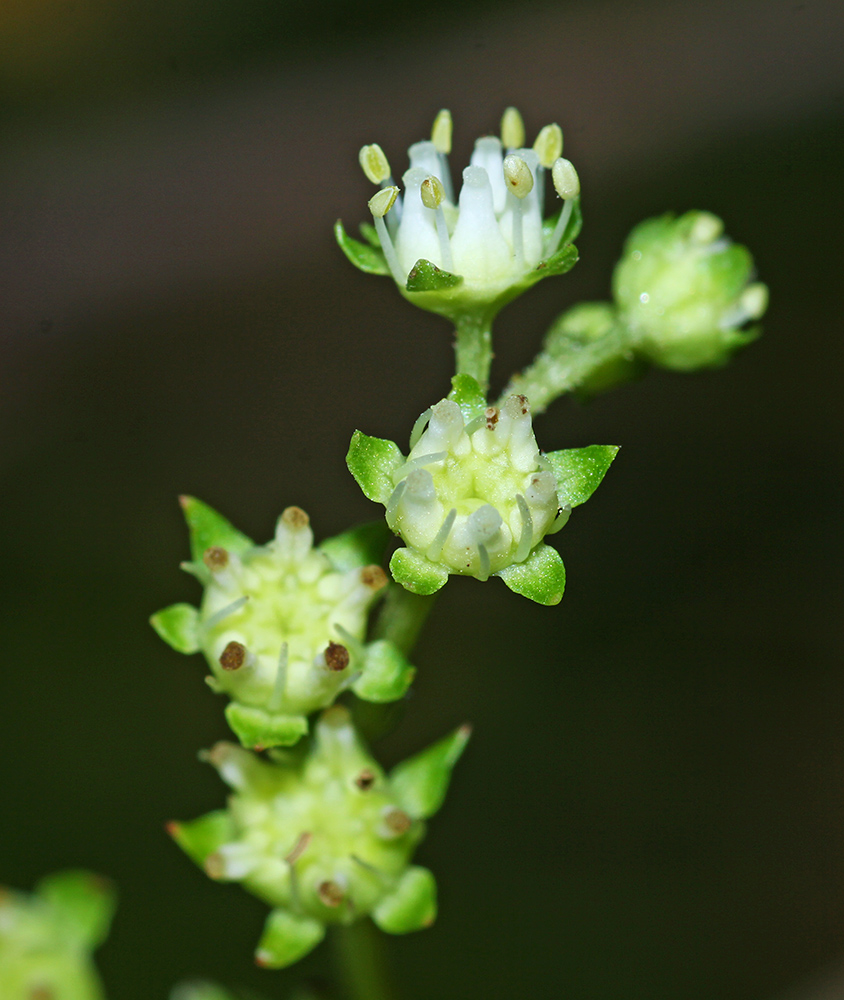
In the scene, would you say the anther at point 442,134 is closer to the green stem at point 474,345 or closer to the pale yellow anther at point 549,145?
the pale yellow anther at point 549,145

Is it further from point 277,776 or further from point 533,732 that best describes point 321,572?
point 533,732

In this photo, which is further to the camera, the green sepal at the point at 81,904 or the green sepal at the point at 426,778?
the green sepal at the point at 81,904

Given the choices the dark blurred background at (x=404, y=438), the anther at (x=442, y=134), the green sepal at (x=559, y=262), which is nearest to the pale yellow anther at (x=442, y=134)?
the anther at (x=442, y=134)

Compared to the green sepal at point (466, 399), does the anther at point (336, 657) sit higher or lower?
lower

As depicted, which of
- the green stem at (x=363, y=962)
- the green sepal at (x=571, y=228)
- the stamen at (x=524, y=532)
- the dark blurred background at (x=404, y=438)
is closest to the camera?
the stamen at (x=524, y=532)

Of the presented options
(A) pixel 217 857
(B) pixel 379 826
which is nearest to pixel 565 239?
(B) pixel 379 826

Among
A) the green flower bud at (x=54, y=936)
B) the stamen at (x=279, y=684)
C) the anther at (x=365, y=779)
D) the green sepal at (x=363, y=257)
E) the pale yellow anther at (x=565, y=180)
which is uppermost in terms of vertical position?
the pale yellow anther at (x=565, y=180)

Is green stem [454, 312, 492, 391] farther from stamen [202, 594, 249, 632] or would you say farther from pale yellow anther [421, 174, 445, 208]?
stamen [202, 594, 249, 632]
